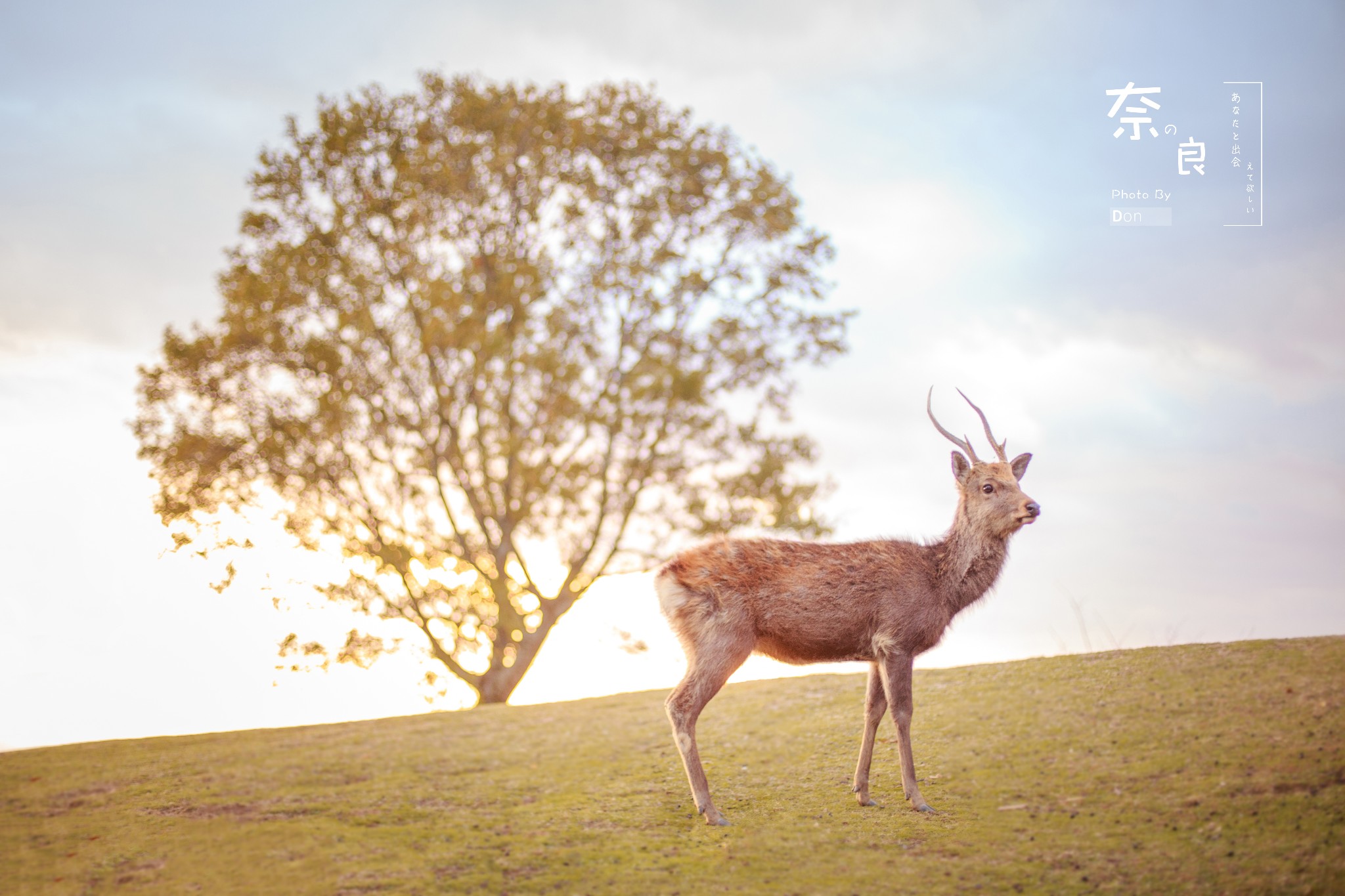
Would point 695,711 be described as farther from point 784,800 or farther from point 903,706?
point 903,706

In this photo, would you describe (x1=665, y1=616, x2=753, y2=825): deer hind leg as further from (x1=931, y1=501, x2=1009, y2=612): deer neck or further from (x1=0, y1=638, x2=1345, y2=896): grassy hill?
(x1=931, y1=501, x2=1009, y2=612): deer neck

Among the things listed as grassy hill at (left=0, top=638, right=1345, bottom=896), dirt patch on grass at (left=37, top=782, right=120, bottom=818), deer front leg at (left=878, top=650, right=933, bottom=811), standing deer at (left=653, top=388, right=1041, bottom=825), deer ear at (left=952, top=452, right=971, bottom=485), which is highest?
deer ear at (left=952, top=452, right=971, bottom=485)

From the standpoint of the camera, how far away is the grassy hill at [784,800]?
25.8 ft

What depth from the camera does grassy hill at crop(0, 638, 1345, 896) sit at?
7855 millimetres

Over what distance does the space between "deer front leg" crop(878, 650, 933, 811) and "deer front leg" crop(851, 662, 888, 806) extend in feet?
0.71

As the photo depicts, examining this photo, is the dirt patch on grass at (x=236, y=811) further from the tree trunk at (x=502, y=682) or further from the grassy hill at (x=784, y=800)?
the tree trunk at (x=502, y=682)

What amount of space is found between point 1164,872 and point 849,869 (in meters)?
2.30

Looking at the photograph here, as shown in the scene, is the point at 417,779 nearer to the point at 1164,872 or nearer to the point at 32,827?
the point at 32,827

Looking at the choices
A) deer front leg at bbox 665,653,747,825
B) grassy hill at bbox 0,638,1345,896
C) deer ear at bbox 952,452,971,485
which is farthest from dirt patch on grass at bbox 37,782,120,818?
deer ear at bbox 952,452,971,485

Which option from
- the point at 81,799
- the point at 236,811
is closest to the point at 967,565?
the point at 236,811

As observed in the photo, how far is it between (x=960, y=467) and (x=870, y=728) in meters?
2.65

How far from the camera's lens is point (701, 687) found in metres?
8.88

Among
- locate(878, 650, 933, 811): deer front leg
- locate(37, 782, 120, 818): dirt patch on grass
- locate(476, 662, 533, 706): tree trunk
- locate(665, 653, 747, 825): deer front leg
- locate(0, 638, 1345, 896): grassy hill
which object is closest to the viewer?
locate(0, 638, 1345, 896): grassy hill

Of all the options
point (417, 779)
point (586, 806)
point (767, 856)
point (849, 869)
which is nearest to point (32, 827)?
point (417, 779)
